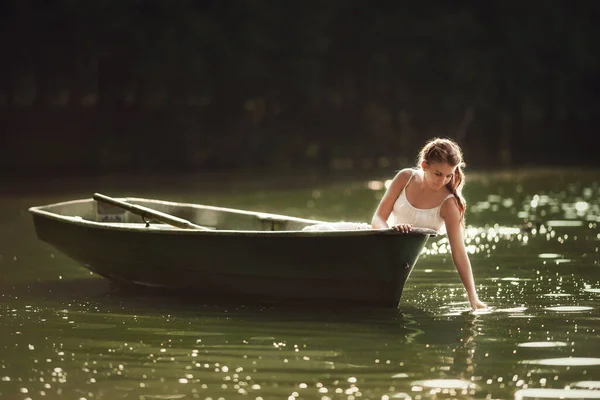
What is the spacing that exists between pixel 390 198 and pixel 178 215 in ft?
13.6

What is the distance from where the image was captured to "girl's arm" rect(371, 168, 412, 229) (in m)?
10.4

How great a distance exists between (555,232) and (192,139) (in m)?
28.3

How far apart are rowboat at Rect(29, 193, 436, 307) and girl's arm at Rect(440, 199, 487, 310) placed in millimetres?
203

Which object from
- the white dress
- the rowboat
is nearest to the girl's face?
the white dress

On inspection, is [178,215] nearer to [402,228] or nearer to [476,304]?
[476,304]

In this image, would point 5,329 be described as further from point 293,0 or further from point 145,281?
point 293,0

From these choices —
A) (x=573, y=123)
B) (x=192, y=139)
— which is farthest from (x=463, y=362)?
(x=573, y=123)

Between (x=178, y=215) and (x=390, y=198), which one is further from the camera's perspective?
(x=178, y=215)

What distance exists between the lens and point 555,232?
17562mm

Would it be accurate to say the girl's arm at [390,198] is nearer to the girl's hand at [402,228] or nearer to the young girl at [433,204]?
the young girl at [433,204]

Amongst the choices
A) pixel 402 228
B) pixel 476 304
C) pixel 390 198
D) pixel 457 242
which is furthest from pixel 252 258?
pixel 476 304

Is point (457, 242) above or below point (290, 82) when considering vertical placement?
below

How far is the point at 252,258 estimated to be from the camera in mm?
10812

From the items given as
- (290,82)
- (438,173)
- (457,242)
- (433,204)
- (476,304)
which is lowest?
(476,304)
